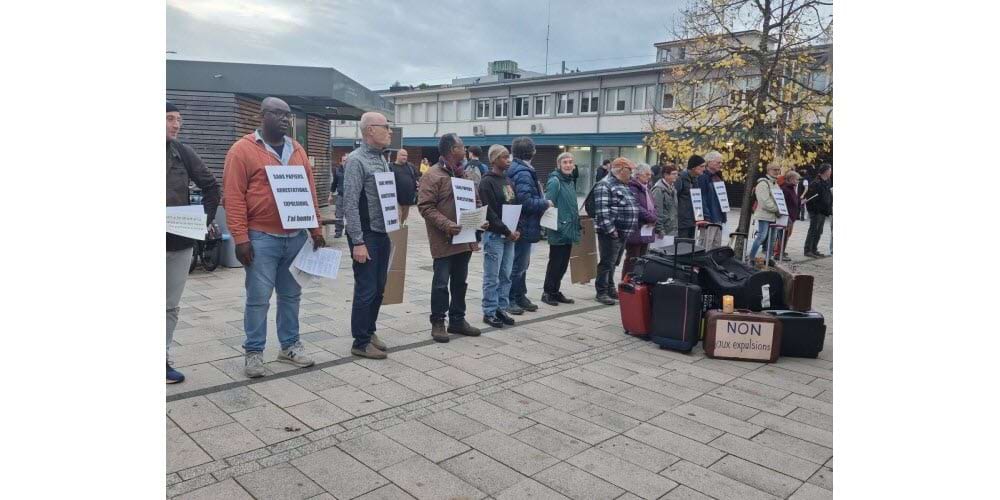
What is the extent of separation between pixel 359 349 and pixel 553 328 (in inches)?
82.8

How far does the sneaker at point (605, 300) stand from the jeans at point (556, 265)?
1.95 feet

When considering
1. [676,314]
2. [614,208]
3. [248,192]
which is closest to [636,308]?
[676,314]

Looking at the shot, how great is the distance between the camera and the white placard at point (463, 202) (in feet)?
18.7

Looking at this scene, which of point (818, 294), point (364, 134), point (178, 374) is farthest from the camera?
point (818, 294)

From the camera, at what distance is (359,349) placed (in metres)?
5.30

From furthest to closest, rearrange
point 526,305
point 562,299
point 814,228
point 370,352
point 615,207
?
1. point 814,228
2. point 562,299
3. point 615,207
4. point 526,305
5. point 370,352

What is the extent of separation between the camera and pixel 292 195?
450cm

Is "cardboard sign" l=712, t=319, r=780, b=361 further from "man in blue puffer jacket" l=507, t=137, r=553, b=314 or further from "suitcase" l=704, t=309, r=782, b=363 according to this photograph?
"man in blue puffer jacket" l=507, t=137, r=553, b=314

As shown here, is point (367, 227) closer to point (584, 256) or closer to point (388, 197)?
point (388, 197)

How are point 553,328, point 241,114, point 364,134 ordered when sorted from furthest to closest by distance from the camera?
point 241,114, point 553,328, point 364,134

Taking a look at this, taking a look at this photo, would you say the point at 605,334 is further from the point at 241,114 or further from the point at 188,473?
the point at 241,114

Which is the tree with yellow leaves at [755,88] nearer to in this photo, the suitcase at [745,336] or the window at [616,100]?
the suitcase at [745,336]

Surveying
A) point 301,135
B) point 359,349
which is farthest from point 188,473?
point 301,135

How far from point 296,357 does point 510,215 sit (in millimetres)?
2455
